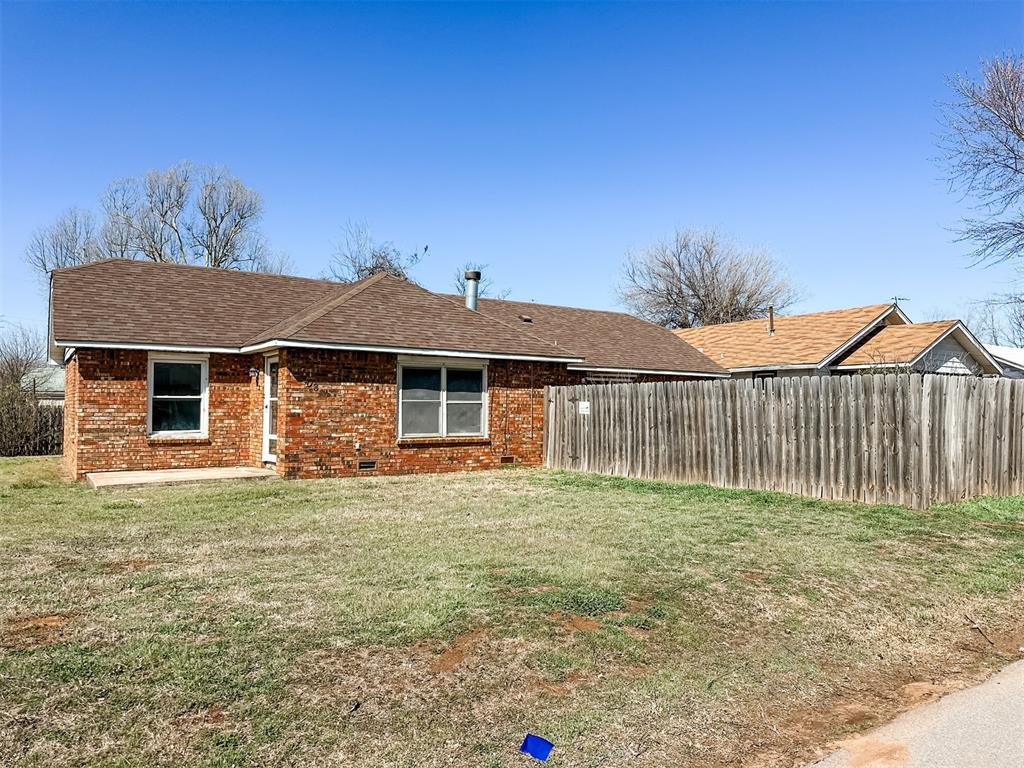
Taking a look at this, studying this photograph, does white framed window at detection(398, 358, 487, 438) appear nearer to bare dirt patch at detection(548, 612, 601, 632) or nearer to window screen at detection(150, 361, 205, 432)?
window screen at detection(150, 361, 205, 432)

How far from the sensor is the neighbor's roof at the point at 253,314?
511 inches

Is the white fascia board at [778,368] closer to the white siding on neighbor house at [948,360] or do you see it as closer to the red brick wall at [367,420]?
the white siding on neighbor house at [948,360]

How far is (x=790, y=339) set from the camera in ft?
72.5

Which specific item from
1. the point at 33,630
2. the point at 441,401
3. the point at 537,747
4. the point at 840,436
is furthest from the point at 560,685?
the point at 441,401

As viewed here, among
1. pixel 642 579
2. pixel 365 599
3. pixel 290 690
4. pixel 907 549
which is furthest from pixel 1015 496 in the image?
pixel 290 690

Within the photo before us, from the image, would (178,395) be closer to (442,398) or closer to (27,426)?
(442,398)

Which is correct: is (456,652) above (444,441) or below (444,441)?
below

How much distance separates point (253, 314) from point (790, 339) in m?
16.1

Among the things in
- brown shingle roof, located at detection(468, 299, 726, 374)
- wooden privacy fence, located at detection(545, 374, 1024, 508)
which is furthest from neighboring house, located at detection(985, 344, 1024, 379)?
wooden privacy fence, located at detection(545, 374, 1024, 508)

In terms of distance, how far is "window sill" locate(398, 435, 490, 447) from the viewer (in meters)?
13.8

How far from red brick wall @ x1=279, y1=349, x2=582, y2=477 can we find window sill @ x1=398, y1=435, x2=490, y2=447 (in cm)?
2

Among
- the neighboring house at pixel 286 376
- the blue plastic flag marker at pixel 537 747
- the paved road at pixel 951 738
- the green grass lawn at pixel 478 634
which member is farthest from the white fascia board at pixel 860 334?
the blue plastic flag marker at pixel 537 747

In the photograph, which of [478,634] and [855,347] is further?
[855,347]

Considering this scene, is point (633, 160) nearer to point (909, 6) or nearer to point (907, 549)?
point (909, 6)
